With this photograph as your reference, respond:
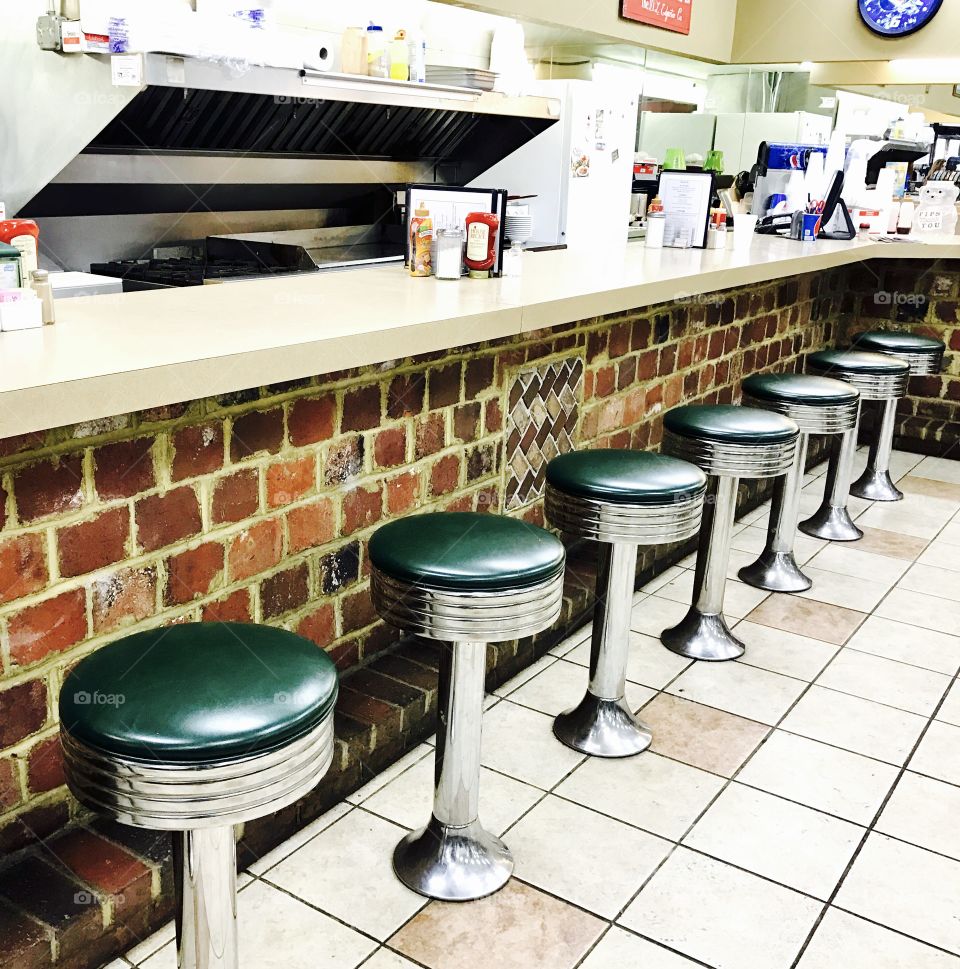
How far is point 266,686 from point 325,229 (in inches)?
160

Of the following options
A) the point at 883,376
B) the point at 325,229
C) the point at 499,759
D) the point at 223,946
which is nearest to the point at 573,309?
the point at 499,759

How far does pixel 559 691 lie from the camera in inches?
113

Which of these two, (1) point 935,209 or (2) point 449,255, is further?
(1) point 935,209

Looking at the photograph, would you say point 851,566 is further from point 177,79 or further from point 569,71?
point 569,71

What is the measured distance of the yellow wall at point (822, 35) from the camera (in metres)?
6.01

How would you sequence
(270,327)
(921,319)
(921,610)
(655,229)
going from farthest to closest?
(921,319) < (655,229) < (921,610) < (270,327)

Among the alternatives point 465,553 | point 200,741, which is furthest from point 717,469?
point 200,741

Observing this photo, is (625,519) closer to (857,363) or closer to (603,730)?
(603,730)

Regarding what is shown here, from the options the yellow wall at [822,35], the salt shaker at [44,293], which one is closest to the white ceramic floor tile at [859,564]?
the salt shaker at [44,293]

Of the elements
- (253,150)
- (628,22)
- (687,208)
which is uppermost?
(628,22)

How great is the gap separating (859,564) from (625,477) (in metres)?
2.02

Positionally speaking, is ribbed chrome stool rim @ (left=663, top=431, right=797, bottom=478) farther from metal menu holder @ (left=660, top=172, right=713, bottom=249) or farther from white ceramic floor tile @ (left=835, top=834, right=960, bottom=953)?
metal menu holder @ (left=660, top=172, right=713, bottom=249)

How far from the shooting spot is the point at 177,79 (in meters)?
3.41

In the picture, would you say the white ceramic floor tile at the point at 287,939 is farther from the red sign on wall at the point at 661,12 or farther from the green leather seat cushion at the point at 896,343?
the red sign on wall at the point at 661,12
